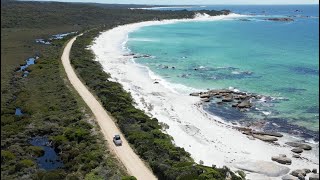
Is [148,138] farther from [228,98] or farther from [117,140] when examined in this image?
[228,98]

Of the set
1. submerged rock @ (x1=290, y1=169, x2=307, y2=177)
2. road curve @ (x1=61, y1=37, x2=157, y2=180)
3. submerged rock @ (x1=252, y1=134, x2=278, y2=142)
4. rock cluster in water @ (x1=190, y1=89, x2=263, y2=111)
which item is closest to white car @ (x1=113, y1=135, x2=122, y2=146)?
road curve @ (x1=61, y1=37, x2=157, y2=180)

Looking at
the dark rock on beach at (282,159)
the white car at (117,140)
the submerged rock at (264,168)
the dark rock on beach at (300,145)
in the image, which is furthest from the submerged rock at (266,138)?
the white car at (117,140)

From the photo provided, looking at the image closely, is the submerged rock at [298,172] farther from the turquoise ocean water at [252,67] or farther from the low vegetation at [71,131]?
the turquoise ocean water at [252,67]

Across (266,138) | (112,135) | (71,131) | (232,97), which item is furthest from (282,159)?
(232,97)

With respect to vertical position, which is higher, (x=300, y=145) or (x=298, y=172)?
(x=298, y=172)

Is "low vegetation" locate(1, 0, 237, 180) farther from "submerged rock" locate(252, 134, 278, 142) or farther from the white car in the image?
"submerged rock" locate(252, 134, 278, 142)

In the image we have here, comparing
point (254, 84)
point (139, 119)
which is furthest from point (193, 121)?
point (254, 84)
